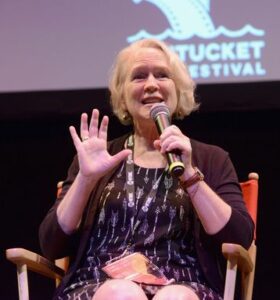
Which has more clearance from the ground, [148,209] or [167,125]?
[167,125]

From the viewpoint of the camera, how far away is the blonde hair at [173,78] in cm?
200

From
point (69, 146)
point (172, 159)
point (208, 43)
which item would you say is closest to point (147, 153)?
point (172, 159)

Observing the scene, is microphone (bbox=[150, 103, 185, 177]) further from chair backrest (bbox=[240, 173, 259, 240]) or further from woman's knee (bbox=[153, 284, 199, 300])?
chair backrest (bbox=[240, 173, 259, 240])

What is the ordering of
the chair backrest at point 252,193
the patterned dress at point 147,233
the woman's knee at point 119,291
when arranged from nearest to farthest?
the woman's knee at point 119,291 → the patterned dress at point 147,233 → the chair backrest at point 252,193

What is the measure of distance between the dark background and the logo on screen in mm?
65

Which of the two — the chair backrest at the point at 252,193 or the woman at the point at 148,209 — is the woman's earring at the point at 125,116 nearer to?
the woman at the point at 148,209

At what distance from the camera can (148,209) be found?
180 centimetres

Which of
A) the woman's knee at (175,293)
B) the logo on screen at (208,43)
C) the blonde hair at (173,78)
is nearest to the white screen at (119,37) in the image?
the logo on screen at (208,43)

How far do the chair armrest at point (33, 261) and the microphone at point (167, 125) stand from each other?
44cm

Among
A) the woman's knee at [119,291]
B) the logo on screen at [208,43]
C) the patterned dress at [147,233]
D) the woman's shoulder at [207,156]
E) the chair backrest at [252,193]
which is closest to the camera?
the woman's knee at [119,291]

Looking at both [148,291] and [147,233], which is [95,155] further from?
[148,291]

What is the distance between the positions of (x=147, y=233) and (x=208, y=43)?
1.11 metres

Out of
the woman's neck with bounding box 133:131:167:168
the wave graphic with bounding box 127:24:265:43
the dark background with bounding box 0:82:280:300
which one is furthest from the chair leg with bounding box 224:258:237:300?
the wave graphic with bounding box 127:24:265:43

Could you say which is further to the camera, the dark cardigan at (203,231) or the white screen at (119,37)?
the white screen at (119,37)
